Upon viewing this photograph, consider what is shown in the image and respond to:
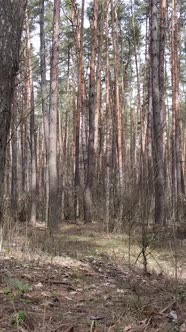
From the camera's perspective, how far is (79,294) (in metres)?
4.21

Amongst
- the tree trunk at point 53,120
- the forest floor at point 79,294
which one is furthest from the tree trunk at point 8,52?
the tree trunk at point 53,120

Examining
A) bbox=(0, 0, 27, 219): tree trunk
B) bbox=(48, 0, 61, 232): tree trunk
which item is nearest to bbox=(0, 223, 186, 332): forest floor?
bbox=(0, 0, 27, 219): tree trunk

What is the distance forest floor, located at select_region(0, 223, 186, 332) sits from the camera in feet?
10.6

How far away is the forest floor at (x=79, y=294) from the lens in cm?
323

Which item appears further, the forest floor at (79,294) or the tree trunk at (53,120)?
the tree trunk at (53,120)

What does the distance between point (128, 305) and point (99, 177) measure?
1435cm

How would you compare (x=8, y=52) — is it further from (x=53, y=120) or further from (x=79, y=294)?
(x=53, y=120)

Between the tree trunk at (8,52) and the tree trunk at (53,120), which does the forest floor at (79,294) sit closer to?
the tree trunk at (8,52)

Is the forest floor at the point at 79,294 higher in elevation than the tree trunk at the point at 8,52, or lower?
lower

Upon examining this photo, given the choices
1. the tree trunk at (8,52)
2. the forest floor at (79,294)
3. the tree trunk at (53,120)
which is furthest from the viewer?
the tree trunk at (53,120)

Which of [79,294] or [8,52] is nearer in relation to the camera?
[8,52]

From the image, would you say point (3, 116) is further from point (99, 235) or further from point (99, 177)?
point (99, 177)

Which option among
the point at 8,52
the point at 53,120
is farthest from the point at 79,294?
the point at 53,120

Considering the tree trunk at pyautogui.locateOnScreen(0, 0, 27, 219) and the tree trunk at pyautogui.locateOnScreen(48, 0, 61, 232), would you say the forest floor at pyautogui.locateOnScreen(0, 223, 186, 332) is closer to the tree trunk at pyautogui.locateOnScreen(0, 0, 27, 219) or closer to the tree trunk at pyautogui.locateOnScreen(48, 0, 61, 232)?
the tree trunk at pyautogui.locateOnScreen(0, 0, 27, 219)
